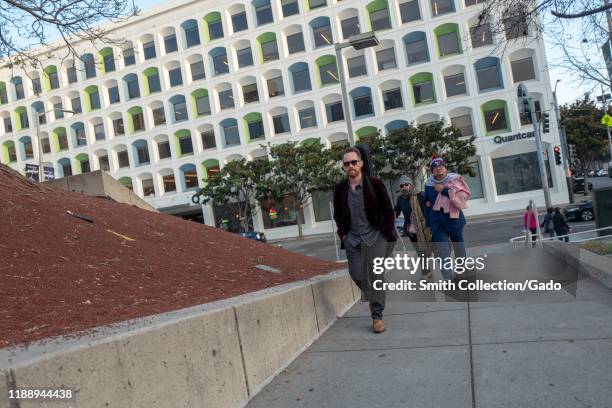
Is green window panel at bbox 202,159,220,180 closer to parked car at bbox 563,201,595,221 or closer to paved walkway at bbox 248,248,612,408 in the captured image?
parked car at bbox 563,201,595,221

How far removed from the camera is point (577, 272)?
6.23 metres

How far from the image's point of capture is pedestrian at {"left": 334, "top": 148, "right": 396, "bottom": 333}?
461 cm

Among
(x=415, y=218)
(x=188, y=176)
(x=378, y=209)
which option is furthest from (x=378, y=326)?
(x=188, y=176)

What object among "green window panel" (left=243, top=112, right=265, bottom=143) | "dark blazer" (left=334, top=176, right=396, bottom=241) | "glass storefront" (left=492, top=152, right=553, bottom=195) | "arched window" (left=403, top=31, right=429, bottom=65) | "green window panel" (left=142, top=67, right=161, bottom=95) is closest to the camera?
"dark blazer" (left=334, top=176, right=396, bottom=241)

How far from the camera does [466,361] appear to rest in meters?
3.42

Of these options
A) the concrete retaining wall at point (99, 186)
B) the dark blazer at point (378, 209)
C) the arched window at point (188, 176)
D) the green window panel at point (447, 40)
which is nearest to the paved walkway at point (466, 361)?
the dark blazer at point (378, 209)

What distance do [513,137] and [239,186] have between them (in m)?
19.0

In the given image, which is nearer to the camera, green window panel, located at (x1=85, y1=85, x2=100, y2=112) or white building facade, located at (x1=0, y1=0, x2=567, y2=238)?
white building facade, located at (x1=0, y1=0, x2=567, y2=238)

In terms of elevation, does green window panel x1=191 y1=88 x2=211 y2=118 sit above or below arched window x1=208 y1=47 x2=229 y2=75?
below

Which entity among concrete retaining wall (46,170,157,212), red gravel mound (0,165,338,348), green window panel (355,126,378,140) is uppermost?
green window panel (355,126,378,140)

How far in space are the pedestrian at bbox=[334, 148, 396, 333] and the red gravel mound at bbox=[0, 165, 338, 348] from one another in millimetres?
986

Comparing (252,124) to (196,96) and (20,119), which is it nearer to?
(196,96)

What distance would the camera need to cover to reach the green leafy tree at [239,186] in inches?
1398

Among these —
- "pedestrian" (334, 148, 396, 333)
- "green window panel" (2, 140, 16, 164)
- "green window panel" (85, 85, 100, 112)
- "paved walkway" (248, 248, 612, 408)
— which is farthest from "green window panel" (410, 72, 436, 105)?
"green window panel" (2, 140, 16, 164)
